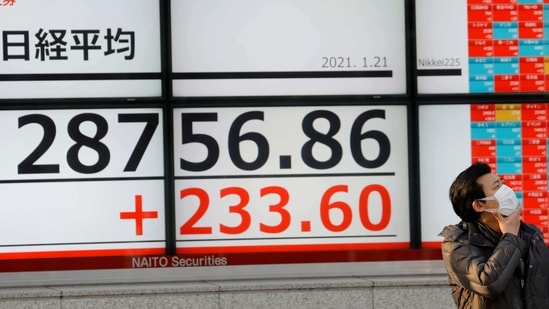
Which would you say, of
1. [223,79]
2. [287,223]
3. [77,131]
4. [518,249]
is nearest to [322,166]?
[287,223]

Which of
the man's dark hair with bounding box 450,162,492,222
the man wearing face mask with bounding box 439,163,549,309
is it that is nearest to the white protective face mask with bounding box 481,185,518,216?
the man wearing face mask with bounding box 439,163,549,309

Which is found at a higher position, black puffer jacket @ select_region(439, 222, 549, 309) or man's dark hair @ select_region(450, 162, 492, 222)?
man's dark hair @ select_region(450, 162, 492, 222)

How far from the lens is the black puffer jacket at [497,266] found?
4.70 meters

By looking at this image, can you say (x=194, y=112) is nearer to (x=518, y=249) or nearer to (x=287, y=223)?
(x=287, y=223)

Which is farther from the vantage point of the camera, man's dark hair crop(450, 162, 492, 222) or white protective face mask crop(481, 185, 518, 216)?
man's dark hair crop(450, 162, 492, 222)

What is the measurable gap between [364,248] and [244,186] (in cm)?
112

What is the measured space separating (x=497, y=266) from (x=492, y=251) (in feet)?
0.63

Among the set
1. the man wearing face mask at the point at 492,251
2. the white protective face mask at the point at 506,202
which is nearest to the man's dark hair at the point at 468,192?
the man wearing face mask at the point at 492,251

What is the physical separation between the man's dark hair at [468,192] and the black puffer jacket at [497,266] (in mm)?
63

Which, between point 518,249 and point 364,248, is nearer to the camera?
point 518,249

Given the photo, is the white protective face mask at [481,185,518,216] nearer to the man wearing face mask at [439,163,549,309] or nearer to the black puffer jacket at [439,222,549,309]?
the man wearing face mask at [439,163,549,309]

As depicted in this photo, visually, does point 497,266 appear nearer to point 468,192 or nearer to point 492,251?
point 492,251

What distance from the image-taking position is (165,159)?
8453 mm

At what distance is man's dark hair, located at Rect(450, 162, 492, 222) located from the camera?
4918mm
